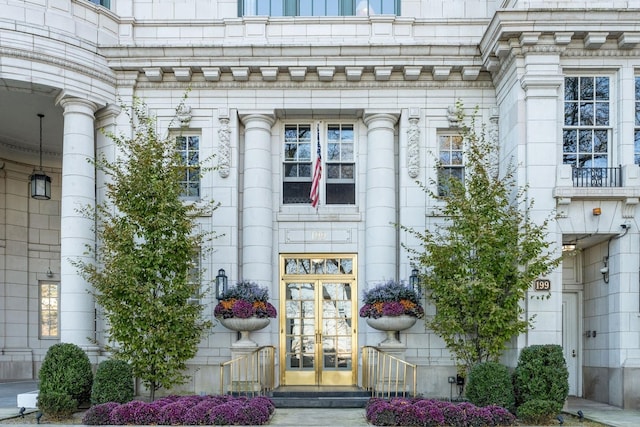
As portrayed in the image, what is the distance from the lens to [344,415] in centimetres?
1288

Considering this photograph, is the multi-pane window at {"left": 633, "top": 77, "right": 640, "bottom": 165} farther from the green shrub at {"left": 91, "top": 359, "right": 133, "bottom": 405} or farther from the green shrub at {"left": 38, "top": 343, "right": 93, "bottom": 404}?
the green shrub at {"left": 38, "top": 343, "right": 93, "bottom": 404}

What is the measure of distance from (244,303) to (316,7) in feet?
22.4

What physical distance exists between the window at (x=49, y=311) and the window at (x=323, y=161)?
900cm

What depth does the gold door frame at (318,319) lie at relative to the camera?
52.0 feet

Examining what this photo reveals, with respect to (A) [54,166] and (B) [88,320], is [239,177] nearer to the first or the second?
(B) [88,320]

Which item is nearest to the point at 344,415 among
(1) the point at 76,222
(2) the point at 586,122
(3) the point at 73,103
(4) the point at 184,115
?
(1) the point at 76,222

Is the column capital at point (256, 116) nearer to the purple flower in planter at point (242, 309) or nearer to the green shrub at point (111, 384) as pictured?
the purple flower in planter at point (242, 309)

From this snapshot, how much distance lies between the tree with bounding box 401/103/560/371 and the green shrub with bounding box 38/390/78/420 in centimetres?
694

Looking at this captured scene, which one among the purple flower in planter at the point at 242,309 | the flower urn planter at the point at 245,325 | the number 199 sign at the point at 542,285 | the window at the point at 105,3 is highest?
the window at the point at 105,3

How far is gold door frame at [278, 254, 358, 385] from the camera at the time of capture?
52.0 feet

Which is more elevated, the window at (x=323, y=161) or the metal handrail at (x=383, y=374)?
the window at (x=323, y=161)

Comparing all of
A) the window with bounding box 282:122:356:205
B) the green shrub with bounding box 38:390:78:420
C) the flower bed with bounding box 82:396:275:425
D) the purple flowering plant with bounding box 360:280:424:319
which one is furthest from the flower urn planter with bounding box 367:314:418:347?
the green shrub with bounding box 38:390:78:420

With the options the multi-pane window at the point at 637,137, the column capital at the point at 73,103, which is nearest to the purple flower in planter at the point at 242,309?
the column capital at the point at 73,103

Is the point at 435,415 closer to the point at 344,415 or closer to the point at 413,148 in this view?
the point at 344,415
